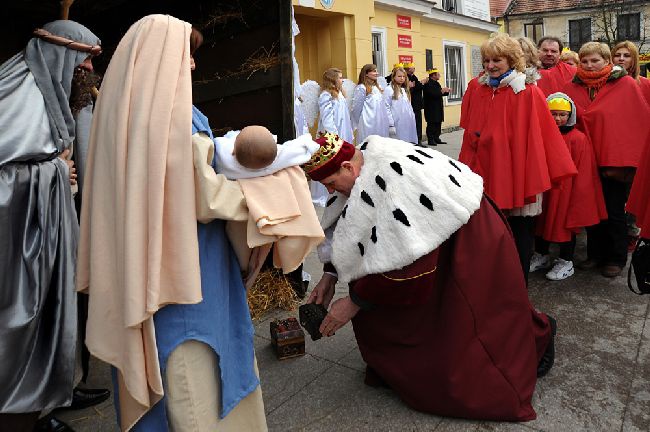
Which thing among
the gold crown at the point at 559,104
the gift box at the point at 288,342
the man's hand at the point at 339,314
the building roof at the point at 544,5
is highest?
the building roof at the point at 544,5

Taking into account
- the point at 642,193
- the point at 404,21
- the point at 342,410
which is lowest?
the point at 342,410

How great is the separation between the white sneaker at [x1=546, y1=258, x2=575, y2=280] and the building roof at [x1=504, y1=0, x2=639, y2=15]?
2962cm

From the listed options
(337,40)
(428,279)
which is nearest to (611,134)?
(428,279)


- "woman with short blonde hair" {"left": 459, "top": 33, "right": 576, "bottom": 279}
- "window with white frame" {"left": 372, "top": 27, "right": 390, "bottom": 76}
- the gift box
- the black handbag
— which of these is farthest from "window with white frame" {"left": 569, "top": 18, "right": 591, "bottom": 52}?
the gift box

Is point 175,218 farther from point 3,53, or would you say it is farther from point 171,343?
point 3,53

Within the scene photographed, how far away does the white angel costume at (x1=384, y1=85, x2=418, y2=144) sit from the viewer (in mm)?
9438

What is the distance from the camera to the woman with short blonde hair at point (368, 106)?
8562mm

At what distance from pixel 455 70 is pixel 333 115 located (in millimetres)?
11146

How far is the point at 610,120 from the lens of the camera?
4.24m

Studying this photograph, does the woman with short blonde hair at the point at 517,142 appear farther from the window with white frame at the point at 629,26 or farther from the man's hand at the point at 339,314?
the window with white frame at the point at 629,26

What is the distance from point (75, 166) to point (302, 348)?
162 centimetres

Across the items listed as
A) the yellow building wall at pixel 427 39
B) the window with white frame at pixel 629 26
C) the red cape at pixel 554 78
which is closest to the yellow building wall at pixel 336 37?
the yellow building wall at pixel 427 39

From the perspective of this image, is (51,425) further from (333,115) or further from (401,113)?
(401,113)

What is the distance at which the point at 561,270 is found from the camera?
14.1 ft
